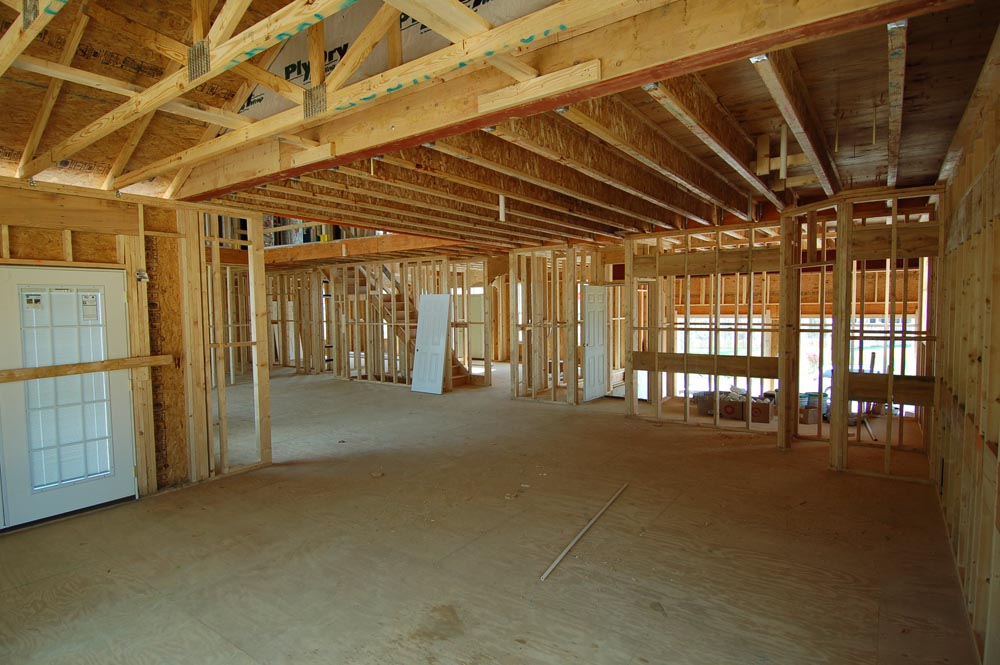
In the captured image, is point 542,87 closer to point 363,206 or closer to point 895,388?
point 363,206

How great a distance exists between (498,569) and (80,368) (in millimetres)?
3781

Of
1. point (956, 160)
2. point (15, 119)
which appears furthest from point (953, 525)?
point (15, 119)

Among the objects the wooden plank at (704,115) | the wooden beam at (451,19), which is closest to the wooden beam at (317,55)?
the wooden beam at (451,19)

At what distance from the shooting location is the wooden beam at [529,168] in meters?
3.55

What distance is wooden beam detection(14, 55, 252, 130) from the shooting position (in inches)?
102

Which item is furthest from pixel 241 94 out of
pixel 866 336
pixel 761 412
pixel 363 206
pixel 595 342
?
pixel 761 412

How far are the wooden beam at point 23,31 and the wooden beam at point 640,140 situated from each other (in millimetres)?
2230

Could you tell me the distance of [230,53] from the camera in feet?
7.59

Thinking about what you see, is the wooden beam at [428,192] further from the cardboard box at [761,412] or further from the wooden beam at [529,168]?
the cardboard box at [761,412]

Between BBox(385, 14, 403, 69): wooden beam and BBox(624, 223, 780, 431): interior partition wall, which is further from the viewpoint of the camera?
BBox(624, 223, 780, 431): interior partition wall

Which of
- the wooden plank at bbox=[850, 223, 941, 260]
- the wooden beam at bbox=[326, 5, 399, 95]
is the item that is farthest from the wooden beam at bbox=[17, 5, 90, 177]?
the wooden plank at bbox=[850, 223, 941, 260]

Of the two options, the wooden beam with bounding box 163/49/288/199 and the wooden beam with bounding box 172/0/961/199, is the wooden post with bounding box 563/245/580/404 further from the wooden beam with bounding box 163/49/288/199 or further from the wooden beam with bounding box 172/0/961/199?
the wooden beam with bounding box 163/49/288/199

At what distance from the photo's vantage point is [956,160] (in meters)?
4.31

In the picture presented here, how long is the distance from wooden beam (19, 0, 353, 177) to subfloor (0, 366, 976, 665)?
2846 mm
